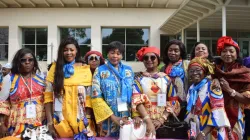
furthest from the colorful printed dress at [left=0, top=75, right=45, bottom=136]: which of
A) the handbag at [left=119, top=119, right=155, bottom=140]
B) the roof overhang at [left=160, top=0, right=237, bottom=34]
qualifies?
the roof overhang at [left=160, top=0, right=237, bottom=34]

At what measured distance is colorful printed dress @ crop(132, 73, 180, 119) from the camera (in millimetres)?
2889

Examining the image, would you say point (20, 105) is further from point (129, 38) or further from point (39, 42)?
point (39, 42)

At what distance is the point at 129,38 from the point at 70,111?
15394 millimetres

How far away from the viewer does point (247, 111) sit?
3.03m

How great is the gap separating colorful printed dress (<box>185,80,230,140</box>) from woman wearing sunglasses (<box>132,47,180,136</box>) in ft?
0.97

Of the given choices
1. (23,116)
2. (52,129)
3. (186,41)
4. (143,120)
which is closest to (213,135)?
(143,120)

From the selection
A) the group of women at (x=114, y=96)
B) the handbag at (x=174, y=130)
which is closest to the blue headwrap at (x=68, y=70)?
the group of women at (x=114, y=96)

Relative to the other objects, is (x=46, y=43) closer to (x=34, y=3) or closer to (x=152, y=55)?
(x=34, y=3)

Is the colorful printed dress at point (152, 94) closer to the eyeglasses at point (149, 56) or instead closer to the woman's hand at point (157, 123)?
the woman's hand at point (157, 123)

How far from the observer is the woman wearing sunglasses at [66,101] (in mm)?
2812

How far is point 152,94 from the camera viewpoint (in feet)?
9.62

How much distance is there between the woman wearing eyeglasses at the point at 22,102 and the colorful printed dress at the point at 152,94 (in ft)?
3.54

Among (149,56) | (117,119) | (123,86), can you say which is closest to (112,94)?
(123,86)

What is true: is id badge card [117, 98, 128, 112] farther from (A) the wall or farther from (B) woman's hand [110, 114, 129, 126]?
(A) the wall
